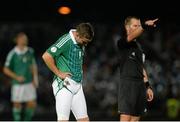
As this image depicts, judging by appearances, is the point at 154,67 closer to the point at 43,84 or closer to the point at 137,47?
the point at 43,84

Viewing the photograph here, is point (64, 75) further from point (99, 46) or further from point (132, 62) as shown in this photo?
point (99, 46)

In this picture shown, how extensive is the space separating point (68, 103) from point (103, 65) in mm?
7792

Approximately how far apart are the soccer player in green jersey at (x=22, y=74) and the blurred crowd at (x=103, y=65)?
169 cm

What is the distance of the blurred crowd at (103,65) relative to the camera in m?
15.9

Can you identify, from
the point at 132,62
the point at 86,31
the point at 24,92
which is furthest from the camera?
the point at 24,92

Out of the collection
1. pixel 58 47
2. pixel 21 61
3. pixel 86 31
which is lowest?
pixel 21 61

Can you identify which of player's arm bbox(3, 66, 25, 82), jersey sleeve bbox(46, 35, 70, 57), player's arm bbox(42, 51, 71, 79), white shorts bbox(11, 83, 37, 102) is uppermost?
jersey sleeve bbox(46, 35, 70, 57)

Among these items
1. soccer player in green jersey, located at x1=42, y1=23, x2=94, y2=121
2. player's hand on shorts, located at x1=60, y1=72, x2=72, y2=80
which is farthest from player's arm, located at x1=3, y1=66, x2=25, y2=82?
player's hand on shorts, located at x1=60, y1=72, x2=72, y2=80

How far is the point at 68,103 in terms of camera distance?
874cm

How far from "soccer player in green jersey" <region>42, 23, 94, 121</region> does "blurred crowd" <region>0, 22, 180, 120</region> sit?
688cm

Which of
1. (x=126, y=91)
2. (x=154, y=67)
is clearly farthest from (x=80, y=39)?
(x=154, y=67)

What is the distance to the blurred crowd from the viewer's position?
52.1 ft

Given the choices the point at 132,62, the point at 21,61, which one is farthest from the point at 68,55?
the point at 21,61

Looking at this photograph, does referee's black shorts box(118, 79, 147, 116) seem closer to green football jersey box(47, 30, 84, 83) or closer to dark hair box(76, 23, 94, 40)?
green football jersey box(47, 30, 84, 83)
